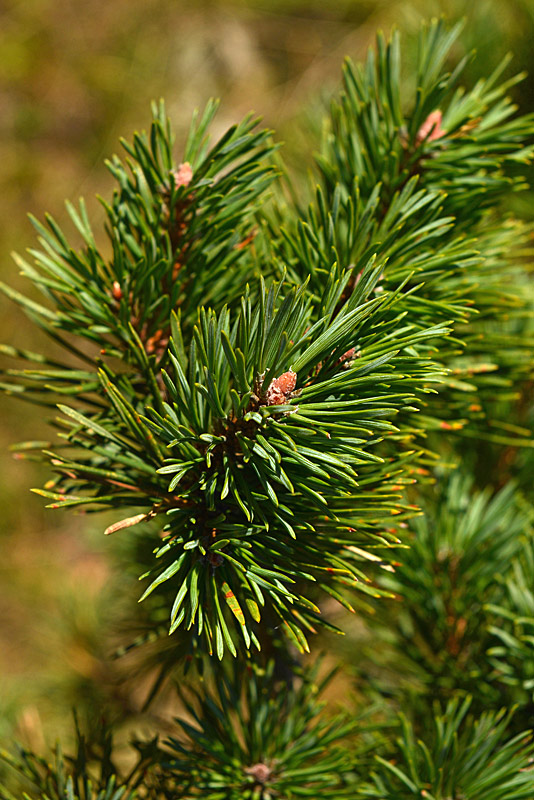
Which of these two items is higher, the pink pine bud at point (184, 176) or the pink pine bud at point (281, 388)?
the pink pine bud at point (184, 176)

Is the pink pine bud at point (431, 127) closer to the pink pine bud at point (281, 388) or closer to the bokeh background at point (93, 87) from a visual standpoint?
the pink pine bud at point (281, 388)

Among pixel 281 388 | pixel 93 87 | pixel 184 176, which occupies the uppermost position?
pixel 93 87

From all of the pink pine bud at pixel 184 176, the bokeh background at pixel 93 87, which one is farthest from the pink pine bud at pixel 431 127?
the bokeh background at pixel 93 87

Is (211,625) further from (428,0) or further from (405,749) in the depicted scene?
(428,0)

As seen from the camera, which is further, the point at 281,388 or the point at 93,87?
the point at 93,87

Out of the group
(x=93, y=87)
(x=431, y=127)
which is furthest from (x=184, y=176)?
(x=93, y=87)

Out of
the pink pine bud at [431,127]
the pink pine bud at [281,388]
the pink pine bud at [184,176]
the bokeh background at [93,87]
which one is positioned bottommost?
the pink pine bud at [281,388]

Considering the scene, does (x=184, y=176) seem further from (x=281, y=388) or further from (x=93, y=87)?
(x=93, y=87)

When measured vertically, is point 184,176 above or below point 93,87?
below

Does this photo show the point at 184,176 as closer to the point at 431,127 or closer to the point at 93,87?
the point at 431,127
